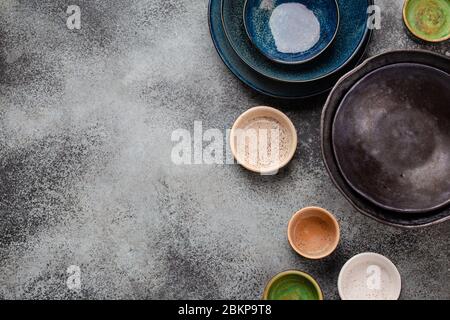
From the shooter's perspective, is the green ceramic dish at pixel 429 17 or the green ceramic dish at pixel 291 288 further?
the green ceramic dish at pixel 429 17

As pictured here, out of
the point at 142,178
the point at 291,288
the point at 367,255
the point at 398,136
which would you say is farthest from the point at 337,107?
the point at 142,178

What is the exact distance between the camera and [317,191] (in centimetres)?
231

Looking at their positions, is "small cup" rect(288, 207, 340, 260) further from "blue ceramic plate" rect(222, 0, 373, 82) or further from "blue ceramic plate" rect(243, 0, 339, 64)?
"blue ceramic plate" rect(243, 0, 339, 64)

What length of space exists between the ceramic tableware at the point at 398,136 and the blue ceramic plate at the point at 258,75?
25 centimetres

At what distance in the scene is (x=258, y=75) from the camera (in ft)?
7.30

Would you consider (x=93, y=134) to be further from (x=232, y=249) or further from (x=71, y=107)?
(x=232, y=249)

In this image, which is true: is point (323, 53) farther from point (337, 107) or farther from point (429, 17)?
point (429, 17)

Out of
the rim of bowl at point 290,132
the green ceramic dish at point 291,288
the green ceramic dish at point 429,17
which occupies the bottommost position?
the green ceramic dish at point 291,288

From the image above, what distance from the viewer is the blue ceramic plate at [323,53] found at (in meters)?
2.21

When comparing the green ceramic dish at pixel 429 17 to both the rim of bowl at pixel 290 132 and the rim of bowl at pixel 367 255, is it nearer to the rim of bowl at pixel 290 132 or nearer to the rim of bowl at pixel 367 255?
the rim of bowl at pixel 290 132

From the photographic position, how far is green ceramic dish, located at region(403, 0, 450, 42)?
2.33 m

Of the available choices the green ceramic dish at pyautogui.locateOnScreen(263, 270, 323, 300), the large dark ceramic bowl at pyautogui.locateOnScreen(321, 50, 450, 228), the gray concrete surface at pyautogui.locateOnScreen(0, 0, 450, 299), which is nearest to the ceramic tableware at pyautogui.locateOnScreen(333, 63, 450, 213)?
the large dark ceramic bowl at pyautogui.locateOnScreen(321, 50, 450, 228)

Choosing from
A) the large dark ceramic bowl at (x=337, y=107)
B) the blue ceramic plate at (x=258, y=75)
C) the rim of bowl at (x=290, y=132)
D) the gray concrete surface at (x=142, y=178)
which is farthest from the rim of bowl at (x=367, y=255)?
the blue ceramic plate at (x=258, y=75)

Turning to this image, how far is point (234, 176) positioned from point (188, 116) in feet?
1.09
